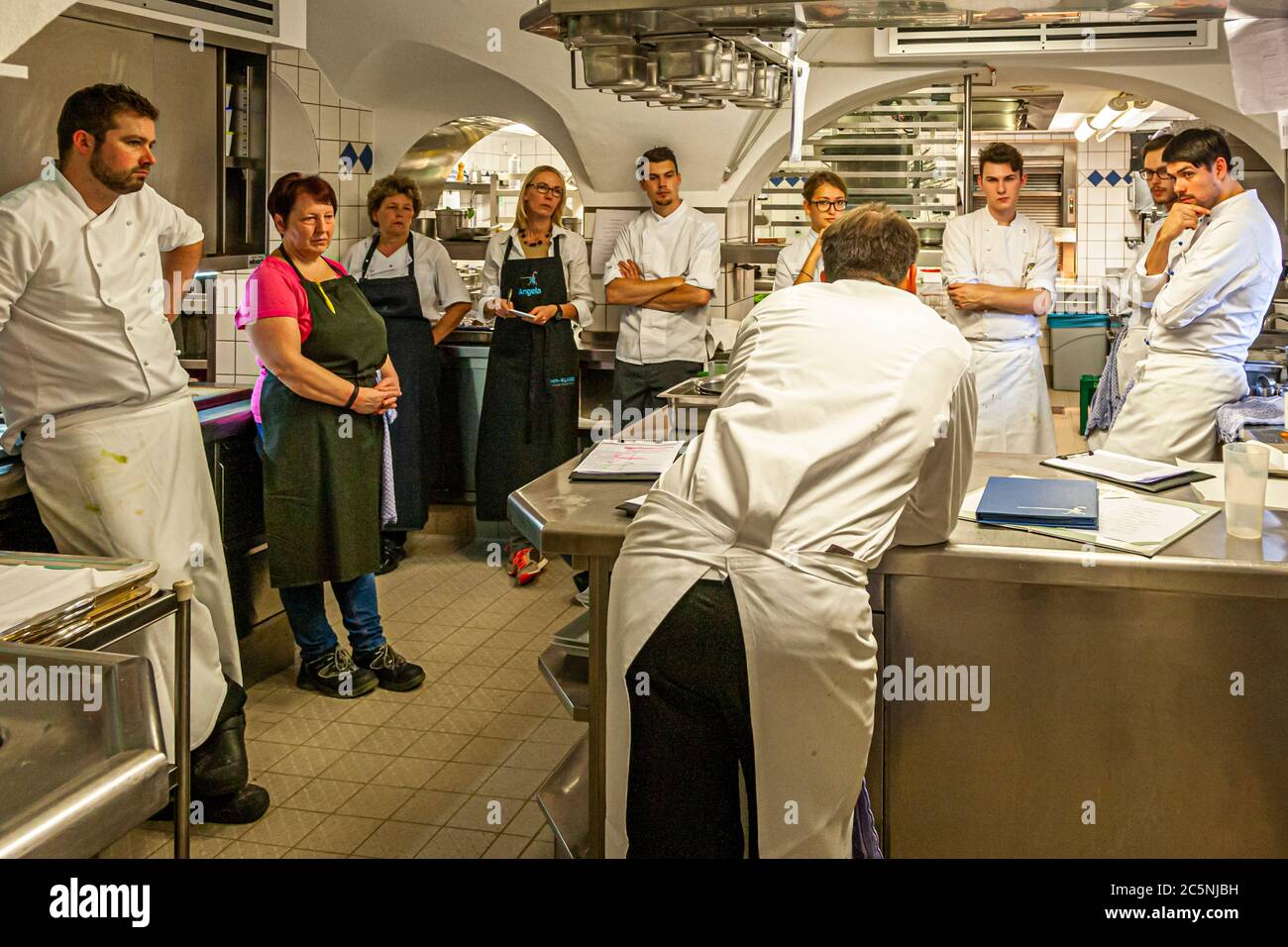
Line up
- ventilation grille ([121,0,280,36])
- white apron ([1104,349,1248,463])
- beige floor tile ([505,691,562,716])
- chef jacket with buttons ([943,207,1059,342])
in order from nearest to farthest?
1. beige floor tile ([505,691,562,716])
2. white apron ([1104,349,1248,463])
3. ventilation grille ([121,0,280,36])
4. chef jacket with buttons ([943,207,1059,342])

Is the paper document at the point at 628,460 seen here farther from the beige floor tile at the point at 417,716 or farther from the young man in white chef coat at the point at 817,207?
the young man in white chef coat at the point at 817,207

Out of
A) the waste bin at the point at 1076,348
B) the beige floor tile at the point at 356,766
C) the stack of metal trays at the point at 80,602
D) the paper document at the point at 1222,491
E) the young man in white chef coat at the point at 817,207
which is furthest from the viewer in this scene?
the waste bin at the point at 1076,348

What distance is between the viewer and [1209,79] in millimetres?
5852

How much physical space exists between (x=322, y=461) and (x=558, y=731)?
1.08 metres

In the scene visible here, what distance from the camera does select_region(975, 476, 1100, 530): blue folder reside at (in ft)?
7.48

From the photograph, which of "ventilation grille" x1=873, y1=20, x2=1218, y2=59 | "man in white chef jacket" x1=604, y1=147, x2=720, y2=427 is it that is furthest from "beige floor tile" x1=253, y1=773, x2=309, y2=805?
"ventilation grille" x1=873, y1=20, x2=1218, y2=59

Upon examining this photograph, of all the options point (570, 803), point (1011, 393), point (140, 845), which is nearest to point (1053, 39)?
point (1011, 393)

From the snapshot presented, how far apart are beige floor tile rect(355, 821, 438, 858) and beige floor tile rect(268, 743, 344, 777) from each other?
1.39 ft

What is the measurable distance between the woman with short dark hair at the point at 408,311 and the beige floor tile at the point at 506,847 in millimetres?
2385

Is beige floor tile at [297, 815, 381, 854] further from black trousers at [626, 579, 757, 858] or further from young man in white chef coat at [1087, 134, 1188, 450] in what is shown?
young man in white chef coat at [1087, 134, 1188, 450]

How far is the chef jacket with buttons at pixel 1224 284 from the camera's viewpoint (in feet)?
12.2

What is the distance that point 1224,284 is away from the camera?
374cm

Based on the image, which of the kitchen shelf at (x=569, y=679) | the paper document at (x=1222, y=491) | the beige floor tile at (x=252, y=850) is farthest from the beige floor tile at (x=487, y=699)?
the paper document at (x=1222, y=491)
